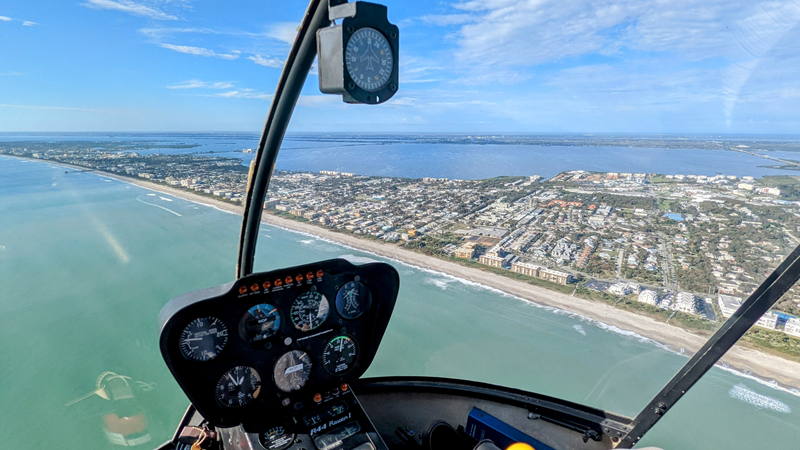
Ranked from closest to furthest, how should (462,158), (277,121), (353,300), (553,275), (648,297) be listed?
1. (277,121)
2. (353,300)
3. (648,297)
4. (553,275)
5. (462,158)

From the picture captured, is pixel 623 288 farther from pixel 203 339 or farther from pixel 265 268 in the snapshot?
pixel 203 339

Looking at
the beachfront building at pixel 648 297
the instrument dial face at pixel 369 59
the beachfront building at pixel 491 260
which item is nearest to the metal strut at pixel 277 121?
the instrument dial face at pixel 369 59

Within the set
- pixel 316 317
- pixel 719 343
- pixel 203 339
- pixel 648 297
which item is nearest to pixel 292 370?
pixel 316 317

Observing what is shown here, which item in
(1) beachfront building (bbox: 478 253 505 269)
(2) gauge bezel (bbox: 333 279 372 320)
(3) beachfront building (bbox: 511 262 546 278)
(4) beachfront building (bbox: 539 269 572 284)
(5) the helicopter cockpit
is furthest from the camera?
(1) beachfront building (bbox: 478 253 505 269)

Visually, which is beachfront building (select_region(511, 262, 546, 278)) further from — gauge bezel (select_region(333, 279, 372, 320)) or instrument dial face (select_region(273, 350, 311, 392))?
instrument dial face (select_region(273, 350, 311, 392))

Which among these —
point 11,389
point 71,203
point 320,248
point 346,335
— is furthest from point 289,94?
point 71,203

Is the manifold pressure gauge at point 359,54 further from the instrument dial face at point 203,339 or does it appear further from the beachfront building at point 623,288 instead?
the beachfront building at point 623,288

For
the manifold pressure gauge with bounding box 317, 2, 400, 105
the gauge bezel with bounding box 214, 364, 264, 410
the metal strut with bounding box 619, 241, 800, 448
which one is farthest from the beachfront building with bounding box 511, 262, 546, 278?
the manifold pressure gauge with bounding box 317, 2, 400, 105
